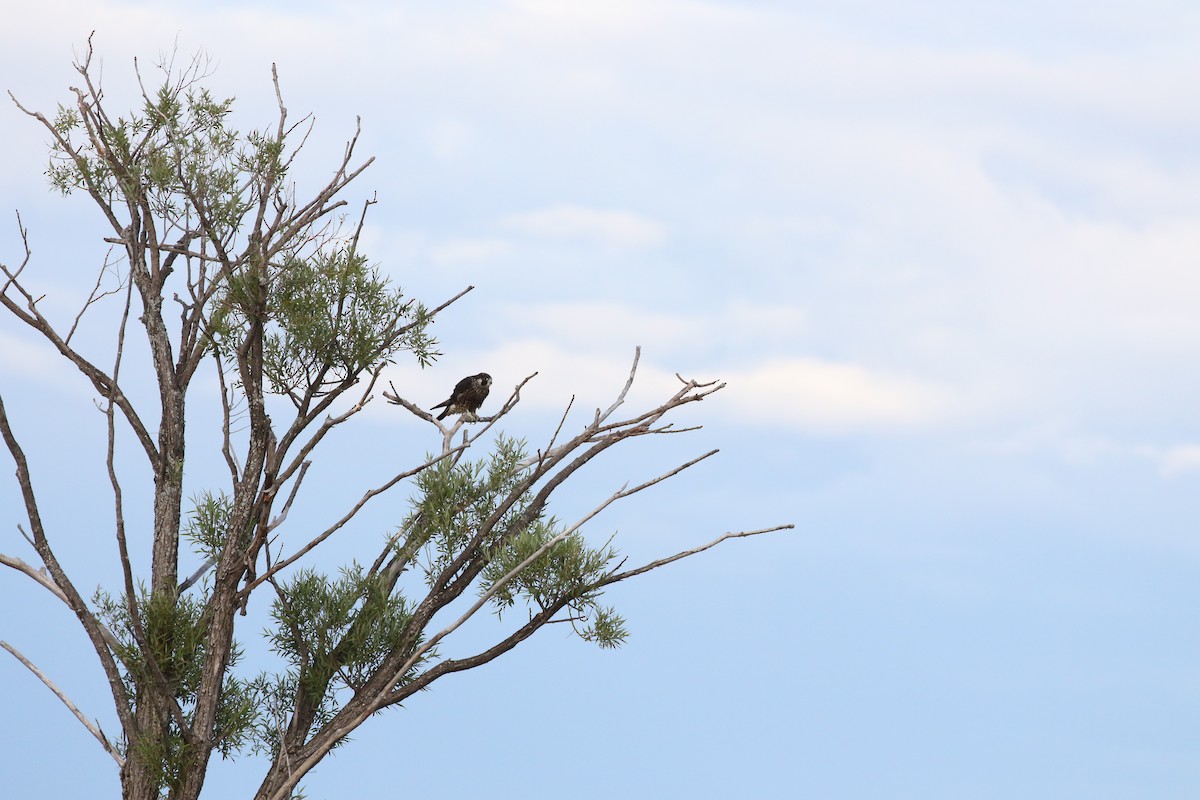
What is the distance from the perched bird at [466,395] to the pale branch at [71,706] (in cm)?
355

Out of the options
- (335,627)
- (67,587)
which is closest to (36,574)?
(67,587)

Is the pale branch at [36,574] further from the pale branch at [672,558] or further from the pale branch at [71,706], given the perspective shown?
the pale branch at [672,558]

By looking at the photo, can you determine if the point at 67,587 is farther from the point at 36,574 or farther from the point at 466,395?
the point at 466,395

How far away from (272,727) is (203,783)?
2.06 feet

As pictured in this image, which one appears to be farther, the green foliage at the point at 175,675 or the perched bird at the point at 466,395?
the perched bird at the point at 466,395

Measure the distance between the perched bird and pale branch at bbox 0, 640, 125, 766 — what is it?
355 centimetres

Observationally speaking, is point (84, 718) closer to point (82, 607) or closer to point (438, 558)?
point (82, 607)

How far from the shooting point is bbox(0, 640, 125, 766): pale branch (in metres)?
9.19

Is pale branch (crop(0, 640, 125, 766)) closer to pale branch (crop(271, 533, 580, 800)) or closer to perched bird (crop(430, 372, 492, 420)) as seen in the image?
pale branch (crop(271, 533, 580, 800))

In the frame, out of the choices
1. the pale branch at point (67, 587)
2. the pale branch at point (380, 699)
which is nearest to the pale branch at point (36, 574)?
the pale branch at point (67, 587)

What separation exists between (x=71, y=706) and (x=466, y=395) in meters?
3.82

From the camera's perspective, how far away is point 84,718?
9281 mm

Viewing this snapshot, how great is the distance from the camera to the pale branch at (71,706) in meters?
9.19

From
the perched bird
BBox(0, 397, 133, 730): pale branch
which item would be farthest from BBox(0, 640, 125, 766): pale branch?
the perched bird
